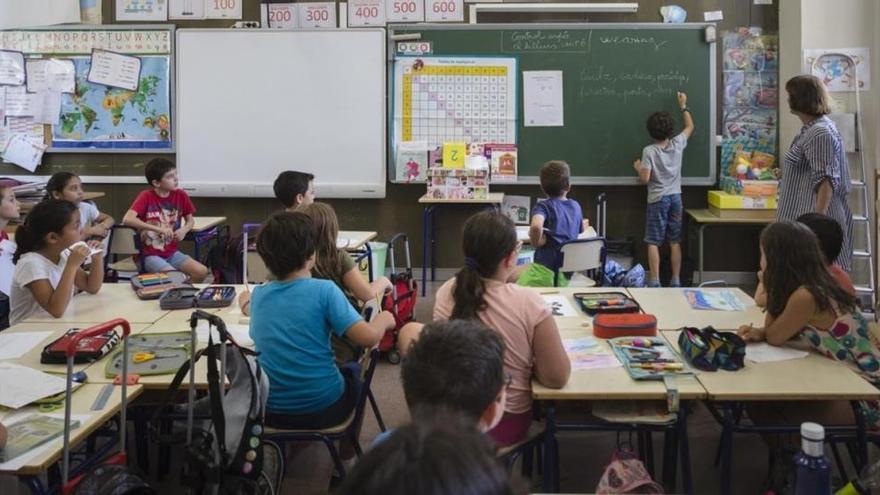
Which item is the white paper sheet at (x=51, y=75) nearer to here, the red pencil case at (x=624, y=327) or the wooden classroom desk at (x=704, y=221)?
the wooden classroom desk at (x=704, y=221)

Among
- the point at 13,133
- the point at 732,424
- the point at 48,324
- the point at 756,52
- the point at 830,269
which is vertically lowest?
the point at 732,424

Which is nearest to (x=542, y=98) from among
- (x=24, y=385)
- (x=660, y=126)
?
(x=660, y=126)

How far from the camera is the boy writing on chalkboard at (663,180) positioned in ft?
19.6

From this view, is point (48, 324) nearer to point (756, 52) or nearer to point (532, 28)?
point (532, 28)

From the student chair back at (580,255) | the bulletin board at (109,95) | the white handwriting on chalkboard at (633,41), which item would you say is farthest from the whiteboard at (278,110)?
the student chair back at (580,255)

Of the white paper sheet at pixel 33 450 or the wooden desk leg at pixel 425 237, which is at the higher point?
the wooden desk leg at pixel 425 237

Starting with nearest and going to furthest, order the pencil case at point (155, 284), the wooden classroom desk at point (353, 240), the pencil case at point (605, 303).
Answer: the pencil case at point (605, 303)
the pencil case at point (155, 284)
the wooden classroom desk at point (353, 240)

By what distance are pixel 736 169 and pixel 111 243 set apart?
448 cm

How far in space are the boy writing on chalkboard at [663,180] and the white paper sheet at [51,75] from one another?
15.0 ft

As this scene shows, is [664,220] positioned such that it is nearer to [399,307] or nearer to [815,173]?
[815,173]

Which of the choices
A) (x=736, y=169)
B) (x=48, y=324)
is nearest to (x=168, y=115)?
(x=48, y=324)

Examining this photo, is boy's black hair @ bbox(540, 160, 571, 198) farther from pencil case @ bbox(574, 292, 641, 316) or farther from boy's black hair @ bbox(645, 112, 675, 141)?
boy's black hair @ bbox(645, 112, 675, 141)

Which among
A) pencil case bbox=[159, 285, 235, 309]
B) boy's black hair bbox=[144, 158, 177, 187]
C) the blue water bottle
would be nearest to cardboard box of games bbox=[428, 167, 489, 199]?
boy's black hair bbox=[144, 158, 177, 187]

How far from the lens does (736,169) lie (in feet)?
20.0
